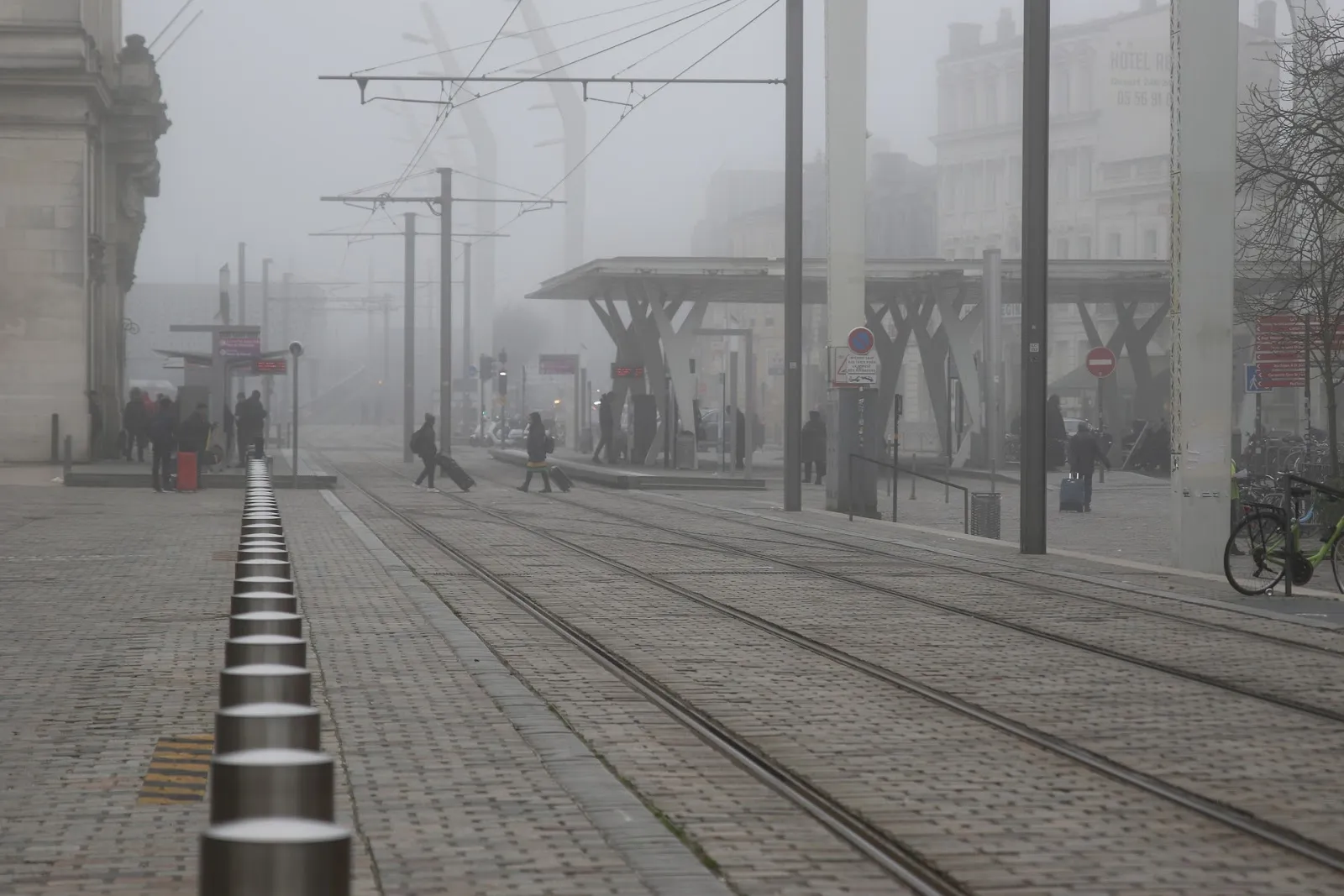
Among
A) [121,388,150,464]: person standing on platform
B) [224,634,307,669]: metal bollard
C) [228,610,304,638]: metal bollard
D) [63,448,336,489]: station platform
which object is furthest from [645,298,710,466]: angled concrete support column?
[224,634,307,669]: metal bollard

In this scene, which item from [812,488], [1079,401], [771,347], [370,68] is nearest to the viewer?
[370,68]

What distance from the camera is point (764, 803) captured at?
21.5 ft

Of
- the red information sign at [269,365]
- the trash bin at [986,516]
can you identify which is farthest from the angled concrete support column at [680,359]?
the trash bin at [986,516]

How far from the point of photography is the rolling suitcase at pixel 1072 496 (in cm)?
3042

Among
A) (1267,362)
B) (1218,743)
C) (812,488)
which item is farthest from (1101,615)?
(812,488)

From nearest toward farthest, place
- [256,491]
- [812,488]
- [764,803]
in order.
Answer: [764,803], [256,491], [812,488]

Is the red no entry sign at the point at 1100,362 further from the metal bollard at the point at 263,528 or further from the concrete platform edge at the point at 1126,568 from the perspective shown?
the metal bollard at the point at 263,528

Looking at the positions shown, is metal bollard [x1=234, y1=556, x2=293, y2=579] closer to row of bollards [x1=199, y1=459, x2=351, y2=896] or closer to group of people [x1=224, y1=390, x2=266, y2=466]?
row of bollards [x1=199, y1=459, x2=351, y2=896]

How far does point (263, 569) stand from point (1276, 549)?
1143 cm

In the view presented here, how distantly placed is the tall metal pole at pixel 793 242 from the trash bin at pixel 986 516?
424cm

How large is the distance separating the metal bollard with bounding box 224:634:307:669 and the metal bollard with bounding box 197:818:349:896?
1.32 m

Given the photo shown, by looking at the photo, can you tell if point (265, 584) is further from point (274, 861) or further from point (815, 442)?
point (815, 442)

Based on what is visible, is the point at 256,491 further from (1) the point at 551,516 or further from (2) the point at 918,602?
(1) the point at 551,516

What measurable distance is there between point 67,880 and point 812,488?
34795mm
